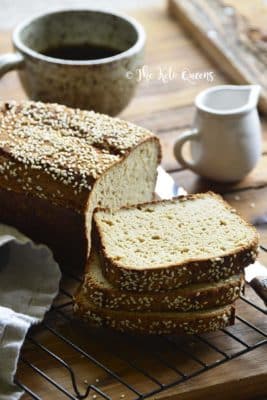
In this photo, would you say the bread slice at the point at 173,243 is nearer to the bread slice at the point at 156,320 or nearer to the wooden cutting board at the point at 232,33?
the bread slice at the point at 156,320

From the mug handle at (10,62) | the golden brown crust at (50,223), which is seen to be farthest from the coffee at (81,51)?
the golden brown crust at (50,223)

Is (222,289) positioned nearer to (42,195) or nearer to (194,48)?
(42,195)

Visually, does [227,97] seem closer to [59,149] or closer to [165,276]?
[59,149]

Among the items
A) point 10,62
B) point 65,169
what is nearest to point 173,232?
point 65,169

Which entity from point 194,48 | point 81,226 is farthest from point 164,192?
point 194,48

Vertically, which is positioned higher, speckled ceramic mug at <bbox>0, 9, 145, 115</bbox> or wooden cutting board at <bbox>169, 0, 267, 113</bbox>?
speckled ceramic mug at <bbox>0, 9, 145, 115</bbox>

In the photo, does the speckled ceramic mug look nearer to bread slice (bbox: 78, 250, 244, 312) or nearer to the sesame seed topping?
the sesame seed topping

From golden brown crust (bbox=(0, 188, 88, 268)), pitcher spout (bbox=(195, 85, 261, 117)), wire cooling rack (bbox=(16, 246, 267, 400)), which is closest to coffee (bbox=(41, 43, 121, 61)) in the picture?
pitcher spout (bbox=(195, 85, 261, 117))

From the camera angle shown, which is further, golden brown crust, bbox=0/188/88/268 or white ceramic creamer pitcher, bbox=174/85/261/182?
white ceramic creamer pitcher, bbox=174/85/261/182
